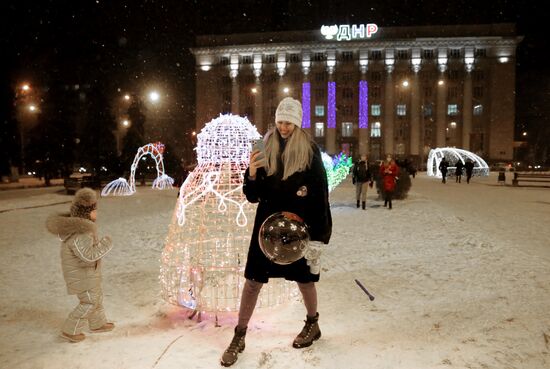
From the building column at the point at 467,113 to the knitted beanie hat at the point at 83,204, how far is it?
7674 cm

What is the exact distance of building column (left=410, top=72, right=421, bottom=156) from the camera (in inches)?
2923

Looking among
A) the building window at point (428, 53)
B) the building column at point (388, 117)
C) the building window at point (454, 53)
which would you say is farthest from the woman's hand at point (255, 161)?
the building window at point (454, 53)

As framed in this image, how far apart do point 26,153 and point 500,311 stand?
41.0 metres

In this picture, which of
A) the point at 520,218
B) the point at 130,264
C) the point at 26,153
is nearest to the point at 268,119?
the point at 26,153

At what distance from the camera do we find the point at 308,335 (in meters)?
4.15

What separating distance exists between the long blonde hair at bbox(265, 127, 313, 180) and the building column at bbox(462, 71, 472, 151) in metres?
76.3

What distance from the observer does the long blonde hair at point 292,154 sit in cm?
392

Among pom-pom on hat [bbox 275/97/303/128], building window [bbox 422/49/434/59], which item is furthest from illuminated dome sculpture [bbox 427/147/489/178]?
pom-pom on hat [bbox 275/97/303/128]

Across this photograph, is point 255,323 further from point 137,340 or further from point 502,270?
point 502,270

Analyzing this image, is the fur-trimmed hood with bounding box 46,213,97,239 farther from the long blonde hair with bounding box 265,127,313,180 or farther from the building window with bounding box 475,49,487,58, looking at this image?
the building window with bounding box 475,49,487,58

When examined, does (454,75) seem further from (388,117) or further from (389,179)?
(389,179)

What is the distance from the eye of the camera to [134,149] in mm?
32594

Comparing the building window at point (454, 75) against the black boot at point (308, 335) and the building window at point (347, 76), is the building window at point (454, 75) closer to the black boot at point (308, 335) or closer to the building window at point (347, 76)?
the building window at point (347, 76)

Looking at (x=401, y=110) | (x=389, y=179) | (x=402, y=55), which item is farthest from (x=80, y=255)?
(x=402, y=55)
